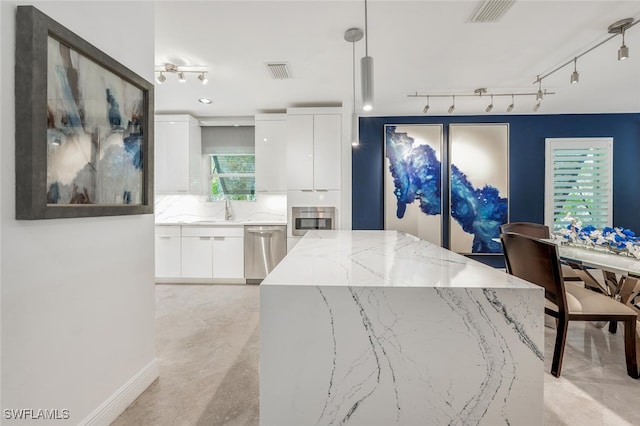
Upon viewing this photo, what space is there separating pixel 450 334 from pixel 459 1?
6.98 ft

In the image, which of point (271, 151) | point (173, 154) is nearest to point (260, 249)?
point (271, 151)

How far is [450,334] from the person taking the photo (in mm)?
1023

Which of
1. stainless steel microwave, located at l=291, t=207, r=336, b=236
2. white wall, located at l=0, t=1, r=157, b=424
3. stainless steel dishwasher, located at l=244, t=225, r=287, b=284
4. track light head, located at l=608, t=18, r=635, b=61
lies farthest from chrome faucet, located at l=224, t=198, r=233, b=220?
track light head, located at l=608, t=18, r=635, b=61

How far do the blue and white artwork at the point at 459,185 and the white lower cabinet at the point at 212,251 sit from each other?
244cm

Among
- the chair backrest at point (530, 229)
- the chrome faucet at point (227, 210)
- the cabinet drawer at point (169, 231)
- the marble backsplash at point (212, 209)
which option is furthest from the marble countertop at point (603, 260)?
the cabinet drawer at point (169, 231)

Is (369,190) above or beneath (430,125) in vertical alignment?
beneath

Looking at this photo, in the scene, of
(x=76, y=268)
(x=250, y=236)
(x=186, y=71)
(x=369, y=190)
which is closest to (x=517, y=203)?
(x=369, y=190)

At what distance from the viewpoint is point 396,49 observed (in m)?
2.61

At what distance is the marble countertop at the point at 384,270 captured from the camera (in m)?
1.06

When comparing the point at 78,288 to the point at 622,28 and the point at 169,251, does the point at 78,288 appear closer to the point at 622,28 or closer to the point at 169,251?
the point at 169,251

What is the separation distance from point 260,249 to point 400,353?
133 inches

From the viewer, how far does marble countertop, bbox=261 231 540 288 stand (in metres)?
1.06

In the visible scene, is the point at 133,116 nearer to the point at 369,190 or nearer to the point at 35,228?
the point at 35,228

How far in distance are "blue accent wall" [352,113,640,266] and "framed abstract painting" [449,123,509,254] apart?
0.46ft
